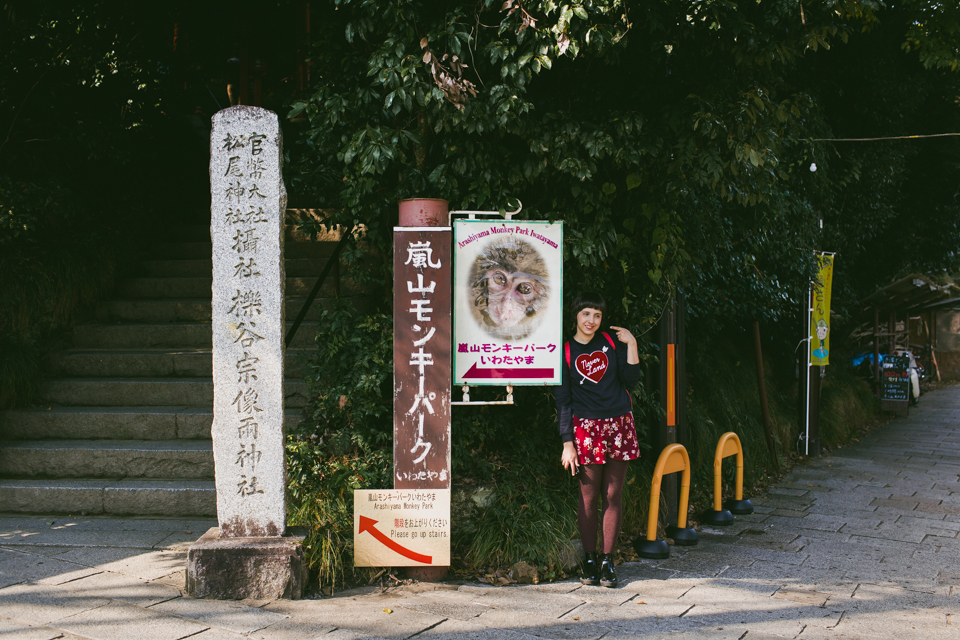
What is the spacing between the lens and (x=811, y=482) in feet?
26.5

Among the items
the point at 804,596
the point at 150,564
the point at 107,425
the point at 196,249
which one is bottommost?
the point at 804,596

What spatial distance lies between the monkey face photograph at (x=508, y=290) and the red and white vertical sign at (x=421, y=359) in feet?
0.88

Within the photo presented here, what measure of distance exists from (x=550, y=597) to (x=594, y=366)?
58.6 inches

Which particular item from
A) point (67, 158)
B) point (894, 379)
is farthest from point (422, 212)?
point (894, 379)

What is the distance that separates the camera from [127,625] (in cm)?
377

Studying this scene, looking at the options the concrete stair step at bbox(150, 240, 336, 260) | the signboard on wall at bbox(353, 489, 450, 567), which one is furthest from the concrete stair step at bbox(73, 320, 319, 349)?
the signboard on wall at bbox(353, 489, 450, 567)

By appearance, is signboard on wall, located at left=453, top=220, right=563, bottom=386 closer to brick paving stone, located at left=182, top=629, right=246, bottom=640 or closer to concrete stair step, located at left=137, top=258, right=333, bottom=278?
brick paving stone, located at left=182, top=629, right=246, bottom=640

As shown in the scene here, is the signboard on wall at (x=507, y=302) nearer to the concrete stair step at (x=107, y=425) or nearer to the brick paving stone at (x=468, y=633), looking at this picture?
the brick paving stone at (x=468, y=633)

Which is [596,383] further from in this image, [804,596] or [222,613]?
[222,613]

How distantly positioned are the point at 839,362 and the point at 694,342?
6.61m

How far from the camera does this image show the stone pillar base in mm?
4164

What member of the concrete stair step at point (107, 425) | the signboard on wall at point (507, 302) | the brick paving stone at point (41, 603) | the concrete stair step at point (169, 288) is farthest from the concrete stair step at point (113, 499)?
the concrete stair step at point (169, 288)

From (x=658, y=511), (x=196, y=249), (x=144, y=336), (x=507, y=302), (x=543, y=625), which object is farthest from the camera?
(x=196, y=249)

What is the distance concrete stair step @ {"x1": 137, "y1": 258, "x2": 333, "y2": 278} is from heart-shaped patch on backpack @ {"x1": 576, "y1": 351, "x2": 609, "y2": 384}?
4.14m
